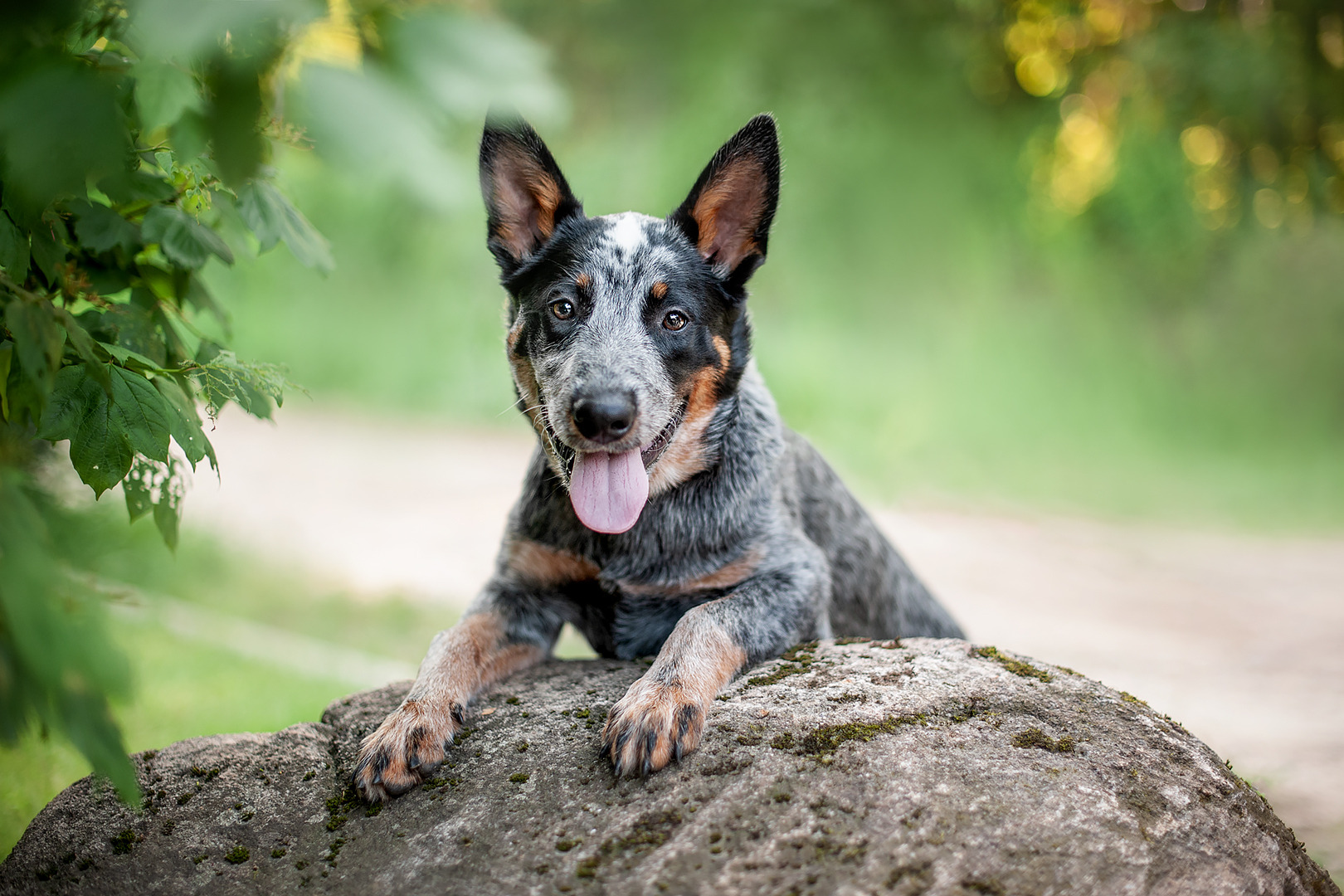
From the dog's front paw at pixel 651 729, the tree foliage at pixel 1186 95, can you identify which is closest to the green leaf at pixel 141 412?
the dog's front paw at pixel 651 729

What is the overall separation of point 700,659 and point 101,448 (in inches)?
69.4

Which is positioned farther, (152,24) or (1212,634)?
(1212,634)

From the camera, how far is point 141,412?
7.90 ft

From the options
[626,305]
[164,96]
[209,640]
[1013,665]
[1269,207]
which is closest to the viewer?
[164,96]

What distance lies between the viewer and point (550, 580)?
3.70 m

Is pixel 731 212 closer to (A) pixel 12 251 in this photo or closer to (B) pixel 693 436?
(B) pixel 693 436

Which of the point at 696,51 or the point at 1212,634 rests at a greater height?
the point at 696,51

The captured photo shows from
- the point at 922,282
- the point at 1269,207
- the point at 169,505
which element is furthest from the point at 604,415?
the point at 1269,207

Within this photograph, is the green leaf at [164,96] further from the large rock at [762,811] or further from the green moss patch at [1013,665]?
the green moss patch at [1013,665]

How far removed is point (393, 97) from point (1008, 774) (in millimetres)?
2278

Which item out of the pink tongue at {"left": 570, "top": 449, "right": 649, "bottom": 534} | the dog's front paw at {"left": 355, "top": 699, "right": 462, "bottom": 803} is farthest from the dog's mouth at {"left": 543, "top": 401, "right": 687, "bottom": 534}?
the dog's front paw at {"left": 355, "top": 699, "right": 462, "bottom": 803}

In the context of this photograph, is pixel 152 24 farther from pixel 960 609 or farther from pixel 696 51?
pixel 696 51

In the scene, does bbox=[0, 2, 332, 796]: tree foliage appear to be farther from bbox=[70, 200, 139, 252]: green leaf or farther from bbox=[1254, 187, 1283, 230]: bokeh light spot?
bbox=[1254, 187, 1283, 230]: bokeh light spot

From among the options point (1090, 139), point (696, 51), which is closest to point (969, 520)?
point (1090, 139)
